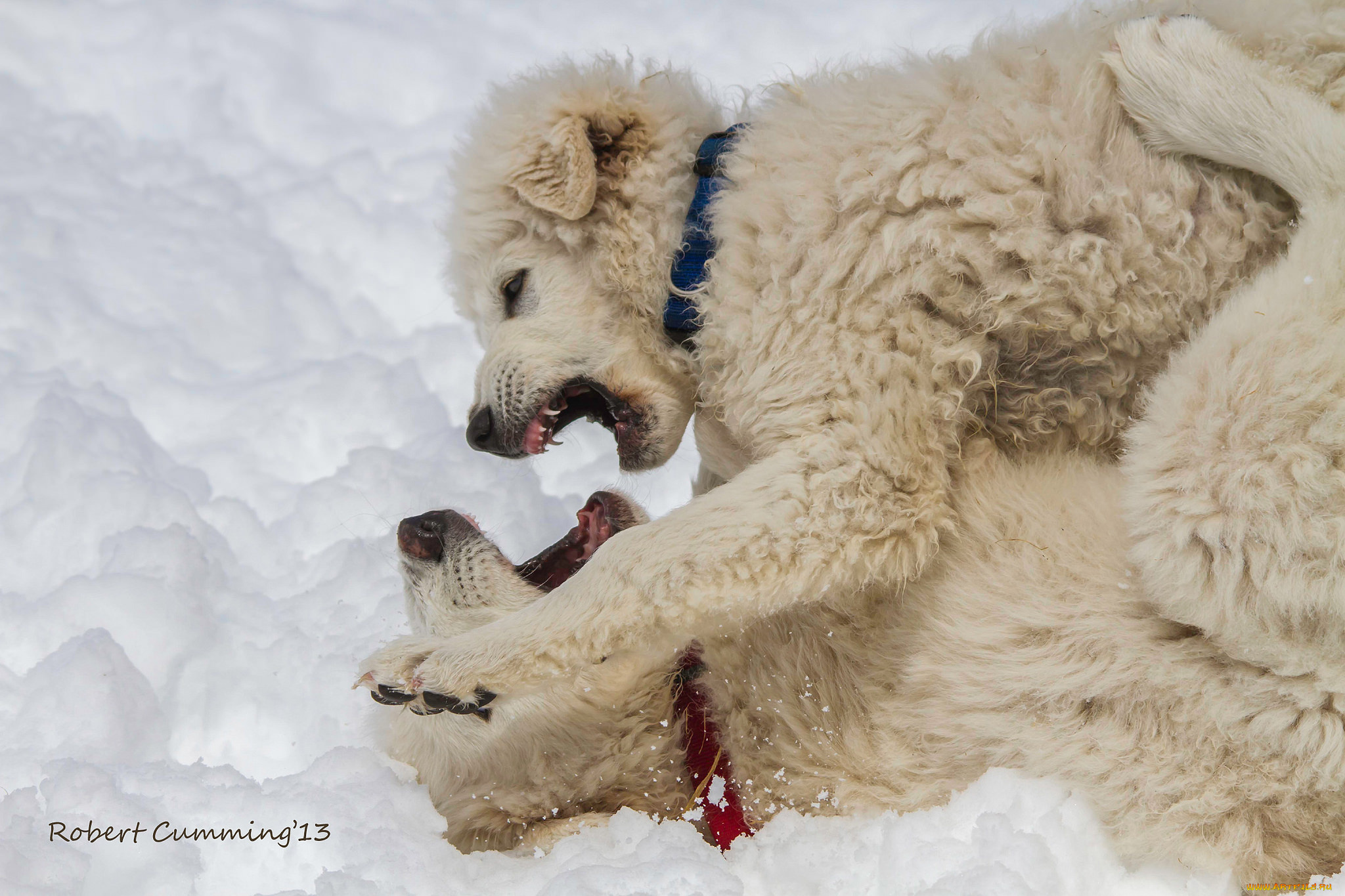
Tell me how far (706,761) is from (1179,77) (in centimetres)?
206

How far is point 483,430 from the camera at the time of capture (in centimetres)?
326

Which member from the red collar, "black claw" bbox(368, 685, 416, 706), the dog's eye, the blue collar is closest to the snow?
the red collar

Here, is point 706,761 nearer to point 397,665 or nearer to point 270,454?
point 397,665

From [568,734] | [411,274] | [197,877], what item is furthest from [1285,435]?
[411,274]

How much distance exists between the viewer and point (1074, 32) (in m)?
2.65

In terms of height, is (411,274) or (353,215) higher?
(353,215)

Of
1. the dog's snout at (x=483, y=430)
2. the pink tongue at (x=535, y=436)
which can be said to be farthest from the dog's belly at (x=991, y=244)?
the dog's snout at (x=483, y=430)

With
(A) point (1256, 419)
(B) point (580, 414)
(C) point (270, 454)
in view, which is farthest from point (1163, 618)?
(C) point (270, 454)

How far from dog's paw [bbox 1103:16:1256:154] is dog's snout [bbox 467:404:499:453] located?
1.99 meters

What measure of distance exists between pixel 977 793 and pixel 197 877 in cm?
186

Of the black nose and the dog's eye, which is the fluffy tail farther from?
the black nose

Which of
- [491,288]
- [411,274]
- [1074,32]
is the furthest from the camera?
[411,274]

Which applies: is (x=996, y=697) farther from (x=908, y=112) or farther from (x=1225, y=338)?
(x=908, y=112)

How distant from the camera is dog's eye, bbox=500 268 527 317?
10.8 ft
